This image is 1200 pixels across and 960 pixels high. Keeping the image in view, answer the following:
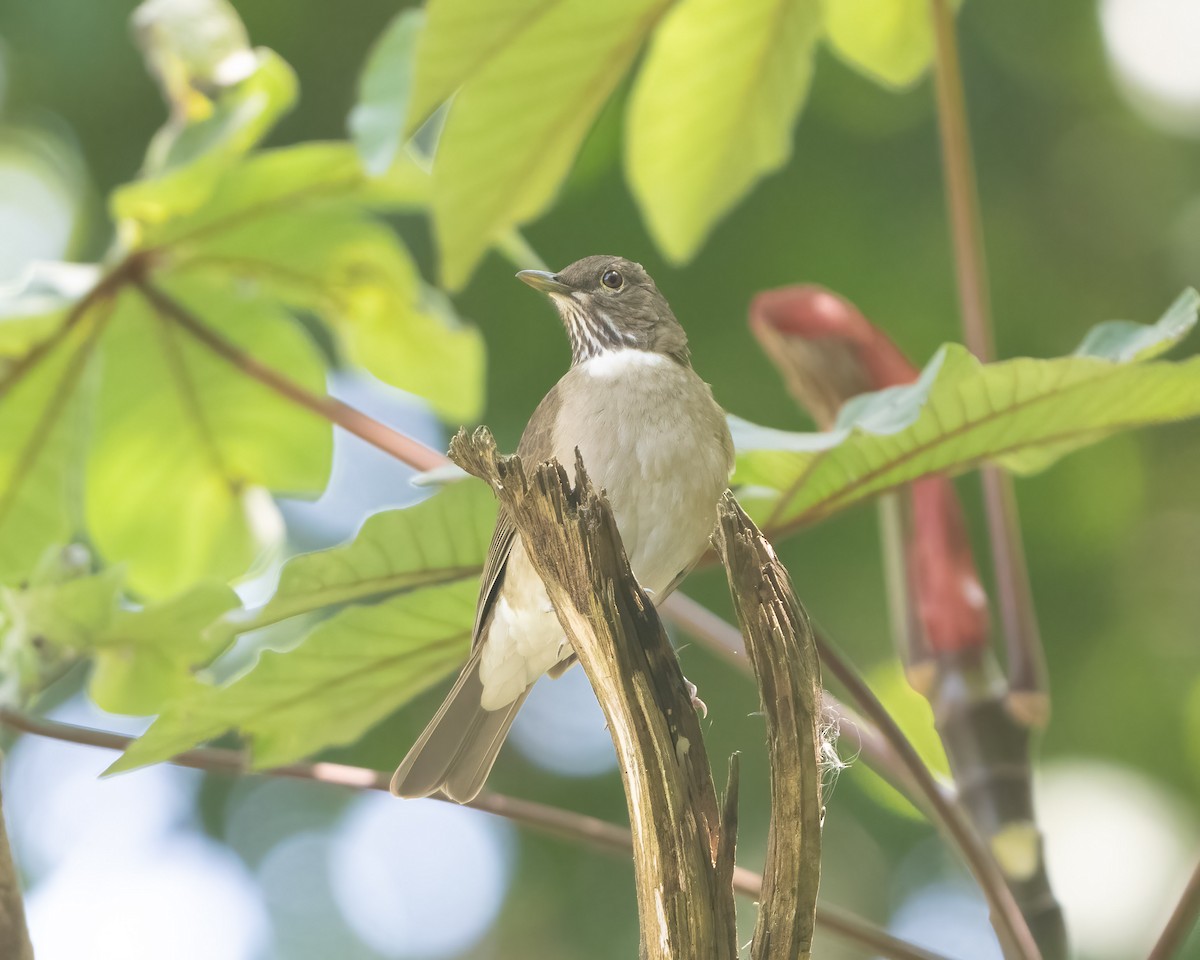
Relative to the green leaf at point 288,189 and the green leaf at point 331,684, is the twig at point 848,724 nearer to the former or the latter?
the green leaf at point 331,684

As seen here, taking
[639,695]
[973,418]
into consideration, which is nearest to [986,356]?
[973,418]

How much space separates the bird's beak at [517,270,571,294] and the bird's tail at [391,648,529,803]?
0.83 m

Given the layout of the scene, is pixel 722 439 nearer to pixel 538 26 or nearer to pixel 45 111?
pixel 538 26

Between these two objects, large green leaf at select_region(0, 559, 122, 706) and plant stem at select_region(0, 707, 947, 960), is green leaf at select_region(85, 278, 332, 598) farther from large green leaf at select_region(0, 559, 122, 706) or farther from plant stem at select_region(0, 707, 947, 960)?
plant stem at select_region(0, 707, 947, 960)

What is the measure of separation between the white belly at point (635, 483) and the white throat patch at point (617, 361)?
0.05 meters

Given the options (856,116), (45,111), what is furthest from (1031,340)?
(45,111)

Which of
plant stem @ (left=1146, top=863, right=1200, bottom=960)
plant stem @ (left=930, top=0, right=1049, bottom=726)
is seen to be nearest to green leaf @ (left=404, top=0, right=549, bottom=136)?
plant stem @ (left=930, top=0, right=1049, bottom=726)

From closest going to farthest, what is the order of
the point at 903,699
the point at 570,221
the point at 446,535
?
the point at 446,535 → the point at 903,699 → the point at 570,221

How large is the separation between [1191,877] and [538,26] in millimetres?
1905

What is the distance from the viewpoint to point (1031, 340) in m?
5.07

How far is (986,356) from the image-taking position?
2844mm

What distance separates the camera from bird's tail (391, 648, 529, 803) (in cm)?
277

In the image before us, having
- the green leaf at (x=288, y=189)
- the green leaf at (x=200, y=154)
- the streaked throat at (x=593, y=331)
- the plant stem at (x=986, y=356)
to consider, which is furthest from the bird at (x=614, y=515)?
the green leaf at (x=200, y=154)

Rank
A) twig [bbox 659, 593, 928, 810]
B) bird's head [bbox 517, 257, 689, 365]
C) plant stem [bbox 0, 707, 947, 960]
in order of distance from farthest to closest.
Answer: bird's head [bbox 517, 257, 689, 365] → twig [bbox 659, 593, 928, 810] → plant stem [bbox 0, 707, 947, 960]
